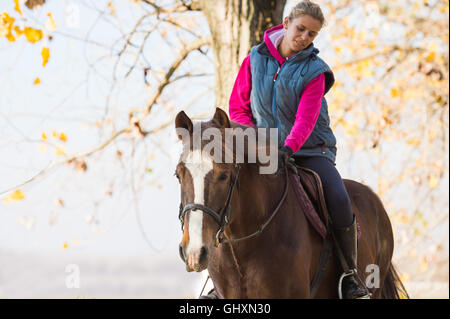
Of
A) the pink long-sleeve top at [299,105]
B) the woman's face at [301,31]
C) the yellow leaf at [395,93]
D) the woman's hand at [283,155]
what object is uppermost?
the yellow leaf at [395,93]

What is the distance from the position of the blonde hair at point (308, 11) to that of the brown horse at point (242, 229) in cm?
92

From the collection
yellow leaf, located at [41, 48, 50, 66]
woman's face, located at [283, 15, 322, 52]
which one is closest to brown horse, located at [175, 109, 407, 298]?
woman's face, located at [283, 15, 322, 52]

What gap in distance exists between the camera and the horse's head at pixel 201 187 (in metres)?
2.84

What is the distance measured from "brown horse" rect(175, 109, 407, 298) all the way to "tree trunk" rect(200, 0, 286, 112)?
270 centimetres

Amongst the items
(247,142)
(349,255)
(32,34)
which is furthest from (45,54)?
(349,255)

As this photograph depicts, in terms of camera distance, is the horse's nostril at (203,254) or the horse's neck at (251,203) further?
the horse's neck at (251,203)

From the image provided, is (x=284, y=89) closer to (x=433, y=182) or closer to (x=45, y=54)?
(x=45, y=54)

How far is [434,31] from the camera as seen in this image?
30.6 feet

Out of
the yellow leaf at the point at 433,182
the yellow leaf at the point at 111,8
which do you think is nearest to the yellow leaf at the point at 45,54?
the yellow leaf at the point at 111,8

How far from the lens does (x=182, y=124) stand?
3.19 metres

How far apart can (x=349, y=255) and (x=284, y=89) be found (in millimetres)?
1150

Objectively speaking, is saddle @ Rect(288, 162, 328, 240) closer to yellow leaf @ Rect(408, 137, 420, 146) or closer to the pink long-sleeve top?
the pink long-sleeve top

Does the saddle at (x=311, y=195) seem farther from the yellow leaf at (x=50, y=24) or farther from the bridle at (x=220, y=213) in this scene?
the yellow leaf at (x=50, y=24)
